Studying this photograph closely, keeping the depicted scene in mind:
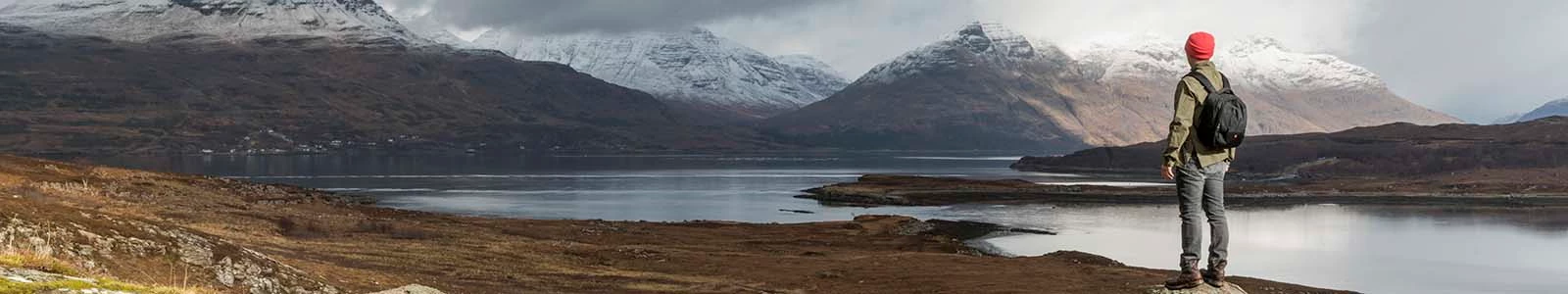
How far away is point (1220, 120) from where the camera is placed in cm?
1560

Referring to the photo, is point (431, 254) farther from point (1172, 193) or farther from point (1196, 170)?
point (1172, 193)

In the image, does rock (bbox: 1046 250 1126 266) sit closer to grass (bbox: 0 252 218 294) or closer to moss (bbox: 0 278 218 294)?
grass (bbox: 0 252 218 294)

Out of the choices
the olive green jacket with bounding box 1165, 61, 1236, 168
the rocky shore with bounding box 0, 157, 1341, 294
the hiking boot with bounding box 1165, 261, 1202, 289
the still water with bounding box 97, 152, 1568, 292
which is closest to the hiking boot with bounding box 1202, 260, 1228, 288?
the hiking boot with bounding box 1165, 261, 1202, 289

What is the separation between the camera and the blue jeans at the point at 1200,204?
1609cm

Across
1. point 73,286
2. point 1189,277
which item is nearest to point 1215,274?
point 1189,277

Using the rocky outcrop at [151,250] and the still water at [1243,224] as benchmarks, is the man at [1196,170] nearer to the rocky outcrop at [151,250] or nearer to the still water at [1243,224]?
the rocky outcrop at [151,250]

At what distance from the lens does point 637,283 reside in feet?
142

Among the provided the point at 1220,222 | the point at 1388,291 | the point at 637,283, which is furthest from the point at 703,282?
the point at 1388,291

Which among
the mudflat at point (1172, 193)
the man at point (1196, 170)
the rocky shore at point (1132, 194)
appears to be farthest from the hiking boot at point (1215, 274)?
the rocky shore at point (1132, 194)

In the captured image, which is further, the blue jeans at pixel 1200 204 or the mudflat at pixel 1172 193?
the mudflat at pixel 1172 193

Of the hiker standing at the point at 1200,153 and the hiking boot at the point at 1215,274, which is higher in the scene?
the hiker standing at the point at 1200,153

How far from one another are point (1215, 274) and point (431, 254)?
35.9 m

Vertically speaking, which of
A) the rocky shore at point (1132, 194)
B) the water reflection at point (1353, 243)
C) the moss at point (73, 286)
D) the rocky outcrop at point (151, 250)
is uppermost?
the moss at point (73, 286)

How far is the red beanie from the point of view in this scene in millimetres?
16453
